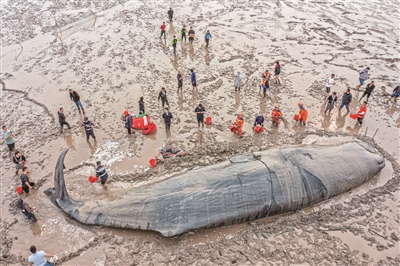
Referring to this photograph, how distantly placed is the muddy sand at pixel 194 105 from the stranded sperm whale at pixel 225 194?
40cm

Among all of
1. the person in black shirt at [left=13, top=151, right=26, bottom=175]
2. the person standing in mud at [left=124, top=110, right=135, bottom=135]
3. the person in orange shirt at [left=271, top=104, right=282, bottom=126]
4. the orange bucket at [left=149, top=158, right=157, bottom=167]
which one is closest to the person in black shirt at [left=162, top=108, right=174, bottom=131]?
the person standing in mud at [left=124, top=110, right=135, bottom=135]

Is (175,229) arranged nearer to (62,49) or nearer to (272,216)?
(272,216)

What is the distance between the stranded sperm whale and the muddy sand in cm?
40

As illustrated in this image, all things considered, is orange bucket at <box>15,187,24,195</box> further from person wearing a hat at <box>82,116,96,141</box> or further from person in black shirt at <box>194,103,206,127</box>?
person in black shirt at <box>194,103,206,127</box>

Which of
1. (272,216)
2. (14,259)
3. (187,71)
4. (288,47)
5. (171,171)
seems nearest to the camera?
(14,259)

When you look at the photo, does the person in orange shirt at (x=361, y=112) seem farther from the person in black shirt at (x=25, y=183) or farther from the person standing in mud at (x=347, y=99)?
the person in black shirt at (x=25, y=183)

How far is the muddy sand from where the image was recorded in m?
7.82

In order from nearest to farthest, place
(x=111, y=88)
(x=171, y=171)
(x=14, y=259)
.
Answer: (x=14, y=259) < (x=171, y=171) < (x=111, y=88)

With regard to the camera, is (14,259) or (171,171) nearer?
(14,259)

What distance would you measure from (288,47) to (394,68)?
633 cm

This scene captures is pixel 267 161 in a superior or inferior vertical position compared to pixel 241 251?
superior

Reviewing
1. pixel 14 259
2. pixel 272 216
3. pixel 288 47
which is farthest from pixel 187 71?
pixel 14 259

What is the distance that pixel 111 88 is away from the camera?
14.7 meters

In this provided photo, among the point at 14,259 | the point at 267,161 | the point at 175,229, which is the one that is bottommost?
the point at 14,259
